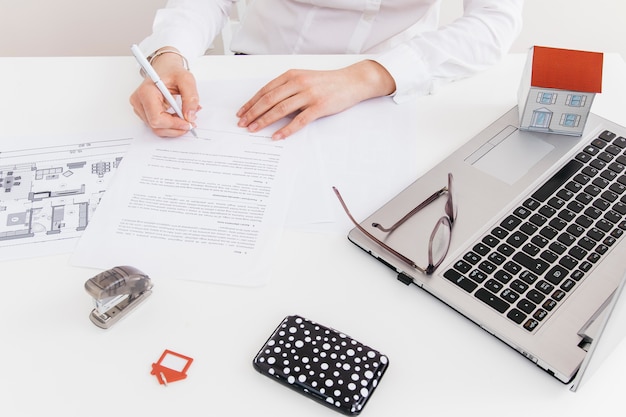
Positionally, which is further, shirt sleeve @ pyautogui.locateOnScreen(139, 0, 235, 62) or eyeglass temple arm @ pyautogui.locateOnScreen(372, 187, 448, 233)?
shirt sleeve @ pyautogui.locateOnScreen(139, 0, 235, 62)

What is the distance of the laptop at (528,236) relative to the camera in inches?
23.8

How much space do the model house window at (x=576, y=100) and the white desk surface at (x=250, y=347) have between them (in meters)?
0.35

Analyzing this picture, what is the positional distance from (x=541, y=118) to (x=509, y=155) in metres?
0.08

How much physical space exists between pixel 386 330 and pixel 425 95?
18.6 inches

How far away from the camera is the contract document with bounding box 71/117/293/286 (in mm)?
690

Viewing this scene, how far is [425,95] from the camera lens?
3.15ft

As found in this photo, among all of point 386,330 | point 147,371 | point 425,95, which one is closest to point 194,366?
point 147,371

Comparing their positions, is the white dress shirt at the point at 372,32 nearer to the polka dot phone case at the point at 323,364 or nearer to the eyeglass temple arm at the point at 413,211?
the eyeglass temple arm at the point at 413,211

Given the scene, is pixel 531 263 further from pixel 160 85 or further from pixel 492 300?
pixel 160 85

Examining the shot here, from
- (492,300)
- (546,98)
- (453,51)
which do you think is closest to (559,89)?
(546,98)

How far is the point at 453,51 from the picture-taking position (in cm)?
98

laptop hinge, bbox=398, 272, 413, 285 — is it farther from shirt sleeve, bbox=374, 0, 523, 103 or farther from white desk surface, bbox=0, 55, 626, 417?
shirt sleeve, bbox=374, 0, 523, 103

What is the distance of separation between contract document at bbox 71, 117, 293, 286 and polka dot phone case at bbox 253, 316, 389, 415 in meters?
0.10

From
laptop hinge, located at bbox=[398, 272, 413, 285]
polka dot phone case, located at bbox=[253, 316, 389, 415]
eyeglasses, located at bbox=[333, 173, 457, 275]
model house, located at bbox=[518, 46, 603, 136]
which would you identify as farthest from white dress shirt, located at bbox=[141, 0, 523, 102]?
polka dot phone case, located at bbox=[253, 316, 389, 415]
